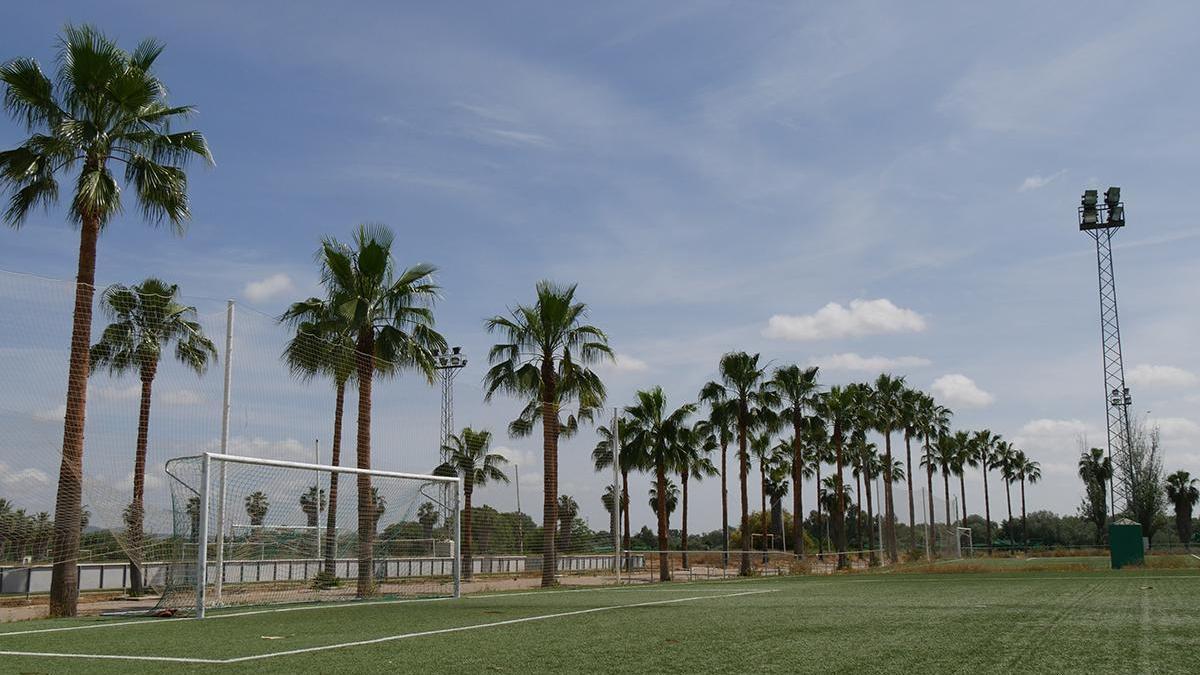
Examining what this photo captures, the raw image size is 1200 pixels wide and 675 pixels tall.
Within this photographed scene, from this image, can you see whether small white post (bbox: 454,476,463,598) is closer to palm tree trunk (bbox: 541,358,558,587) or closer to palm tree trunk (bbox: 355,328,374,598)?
palm tree trunk (bbox: 355,328,374,598)

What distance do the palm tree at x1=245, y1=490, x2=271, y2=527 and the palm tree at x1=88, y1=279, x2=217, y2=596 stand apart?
5.65 ft

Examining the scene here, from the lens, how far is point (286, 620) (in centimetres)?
1241

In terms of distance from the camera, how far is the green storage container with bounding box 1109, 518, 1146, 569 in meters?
34.2

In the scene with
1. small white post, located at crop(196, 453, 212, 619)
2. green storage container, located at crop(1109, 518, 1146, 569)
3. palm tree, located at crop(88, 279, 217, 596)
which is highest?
palm tree, located at crop(88, 279, 217, 596)

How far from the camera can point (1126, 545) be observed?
1361 inches

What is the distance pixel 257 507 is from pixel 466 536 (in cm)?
1204

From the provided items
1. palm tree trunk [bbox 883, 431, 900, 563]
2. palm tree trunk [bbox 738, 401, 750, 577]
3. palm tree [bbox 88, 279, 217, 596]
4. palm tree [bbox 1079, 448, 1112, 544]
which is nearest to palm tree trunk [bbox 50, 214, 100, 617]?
palm tree [bbox 88, 279, 217, 596]

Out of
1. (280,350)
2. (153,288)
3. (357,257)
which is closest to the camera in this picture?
(280,350)

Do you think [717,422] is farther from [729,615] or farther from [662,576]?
[729,615]

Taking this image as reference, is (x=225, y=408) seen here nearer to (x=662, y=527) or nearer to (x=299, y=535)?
(x=299, y=535)

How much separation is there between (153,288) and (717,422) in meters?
25.9

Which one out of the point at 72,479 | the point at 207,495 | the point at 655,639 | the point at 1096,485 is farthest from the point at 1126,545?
the point at 1096,485

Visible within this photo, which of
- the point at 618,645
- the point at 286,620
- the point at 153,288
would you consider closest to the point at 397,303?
the point at 153,288

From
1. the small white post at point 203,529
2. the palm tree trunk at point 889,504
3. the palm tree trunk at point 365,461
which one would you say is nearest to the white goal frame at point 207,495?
the small white post at point 203,529
